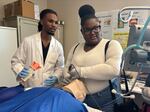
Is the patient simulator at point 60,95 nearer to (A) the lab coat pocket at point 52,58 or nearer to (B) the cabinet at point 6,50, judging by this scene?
(A) the lab coat pocket at point 52,58

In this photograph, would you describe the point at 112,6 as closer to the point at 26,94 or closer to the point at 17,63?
the point at 17,63

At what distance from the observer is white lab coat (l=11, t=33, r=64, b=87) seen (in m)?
1.92

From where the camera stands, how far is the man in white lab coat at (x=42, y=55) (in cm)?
192

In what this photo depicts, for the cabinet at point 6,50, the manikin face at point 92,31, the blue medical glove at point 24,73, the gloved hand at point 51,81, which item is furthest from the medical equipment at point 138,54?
the cabinet at point 6,50

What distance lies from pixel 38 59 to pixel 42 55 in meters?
0.05

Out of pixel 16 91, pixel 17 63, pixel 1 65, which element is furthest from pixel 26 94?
pixel 1 65

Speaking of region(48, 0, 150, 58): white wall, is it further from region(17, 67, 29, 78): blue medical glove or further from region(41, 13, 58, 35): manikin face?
region(17, 67, 29, 78): blue medical glove

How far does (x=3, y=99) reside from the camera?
96cm

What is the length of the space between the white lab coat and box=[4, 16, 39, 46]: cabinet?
123cm

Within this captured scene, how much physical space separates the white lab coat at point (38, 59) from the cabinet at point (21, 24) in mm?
1232

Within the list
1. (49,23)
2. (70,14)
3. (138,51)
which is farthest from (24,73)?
(70,14)

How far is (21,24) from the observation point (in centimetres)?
319

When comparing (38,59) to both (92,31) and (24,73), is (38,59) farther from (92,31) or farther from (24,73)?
(92,31)

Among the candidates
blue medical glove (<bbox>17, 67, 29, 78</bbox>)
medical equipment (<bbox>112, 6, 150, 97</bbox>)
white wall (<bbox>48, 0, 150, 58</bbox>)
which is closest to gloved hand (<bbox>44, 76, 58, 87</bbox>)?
blue medical glove (<bbox>17, 67, 29, 78</bbox>)
